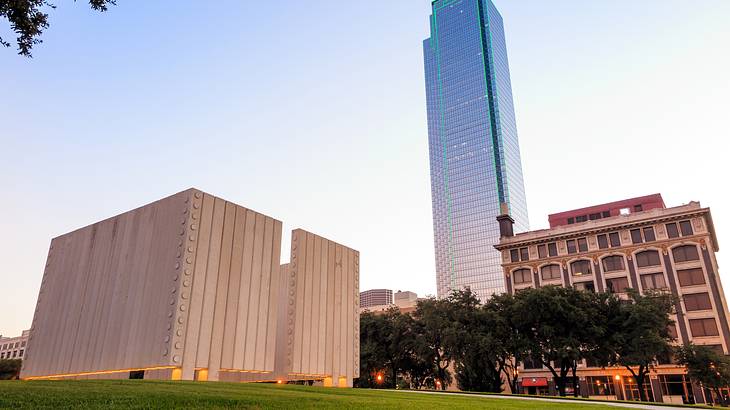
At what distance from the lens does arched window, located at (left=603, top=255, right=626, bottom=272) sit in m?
76.4

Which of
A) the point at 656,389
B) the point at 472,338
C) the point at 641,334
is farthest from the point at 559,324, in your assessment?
the point at 656,389

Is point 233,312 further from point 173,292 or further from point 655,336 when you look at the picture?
point 655,336

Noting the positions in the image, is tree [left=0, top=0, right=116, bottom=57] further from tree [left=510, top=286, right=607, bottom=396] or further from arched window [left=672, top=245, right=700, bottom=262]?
arched window [left=672, top=245, right=700, bottom=262]

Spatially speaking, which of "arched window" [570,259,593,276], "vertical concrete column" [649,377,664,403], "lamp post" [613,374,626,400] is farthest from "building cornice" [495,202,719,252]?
"vertical concrete column" [649,377,664,403]

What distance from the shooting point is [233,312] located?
2992 cm

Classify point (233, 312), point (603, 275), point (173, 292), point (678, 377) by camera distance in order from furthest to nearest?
1. point (603, 275)
2. point (678, 377)
3. point (233, 312)
4. point (173, 292)

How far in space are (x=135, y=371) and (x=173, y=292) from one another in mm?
5967

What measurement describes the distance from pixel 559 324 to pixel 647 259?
121 feet

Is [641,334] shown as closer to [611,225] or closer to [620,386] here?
[620,386]

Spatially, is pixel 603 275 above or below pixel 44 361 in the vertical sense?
above

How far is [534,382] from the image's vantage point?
75.6 m

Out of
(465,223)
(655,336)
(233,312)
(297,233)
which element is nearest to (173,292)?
(233,312)

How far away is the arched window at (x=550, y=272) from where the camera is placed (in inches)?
3189

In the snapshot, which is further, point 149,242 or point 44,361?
point 44,361
